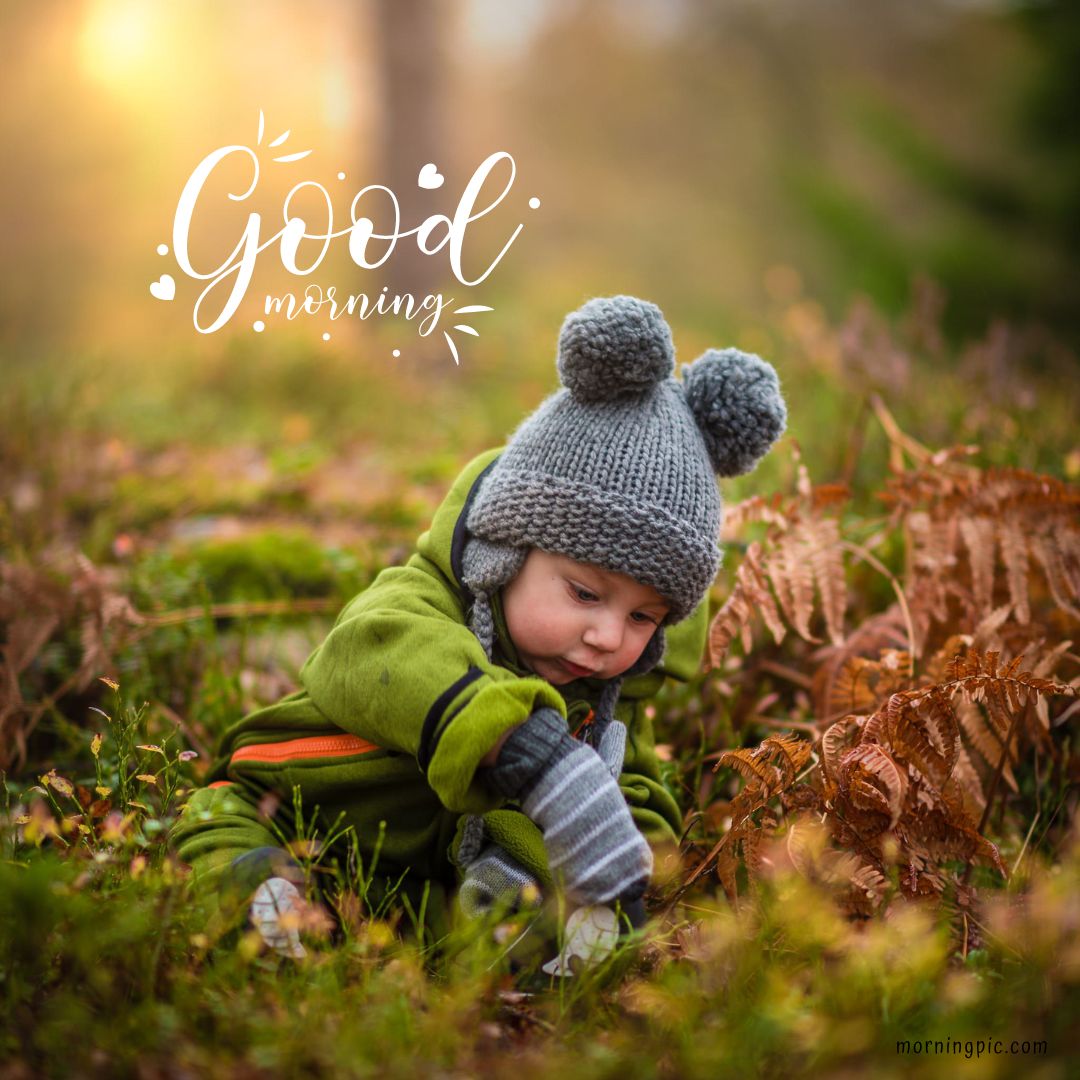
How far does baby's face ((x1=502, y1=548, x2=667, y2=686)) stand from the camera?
235cm

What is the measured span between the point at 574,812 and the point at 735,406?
1.07m

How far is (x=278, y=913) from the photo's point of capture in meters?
1.99

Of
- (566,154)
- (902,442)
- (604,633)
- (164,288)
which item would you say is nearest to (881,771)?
(604,633)

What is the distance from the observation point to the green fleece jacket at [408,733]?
2.12 metres

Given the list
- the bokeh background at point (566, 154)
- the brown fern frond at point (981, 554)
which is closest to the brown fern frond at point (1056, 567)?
the brown fern frond at point (981, 554)

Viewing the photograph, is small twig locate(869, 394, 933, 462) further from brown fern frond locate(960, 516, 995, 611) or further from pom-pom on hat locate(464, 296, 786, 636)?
pom-pom on hat locate(464, 296, 786, 636)

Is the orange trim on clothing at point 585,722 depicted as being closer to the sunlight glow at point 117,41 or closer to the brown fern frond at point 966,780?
the brown fern frond at point 966,780

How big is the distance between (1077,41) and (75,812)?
41.5ft

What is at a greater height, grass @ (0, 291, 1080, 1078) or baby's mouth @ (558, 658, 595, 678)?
baby's mouth @ (558, 658, 595, 678)

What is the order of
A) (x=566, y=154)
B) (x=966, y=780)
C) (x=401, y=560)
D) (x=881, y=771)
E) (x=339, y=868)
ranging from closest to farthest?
(x=881, y=771) < (x=339, y=868) < (x=966, y=780) < (x=401, y=560) < (x=566, y=154)

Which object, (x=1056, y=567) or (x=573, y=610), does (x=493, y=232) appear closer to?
(x=1056, y=567)

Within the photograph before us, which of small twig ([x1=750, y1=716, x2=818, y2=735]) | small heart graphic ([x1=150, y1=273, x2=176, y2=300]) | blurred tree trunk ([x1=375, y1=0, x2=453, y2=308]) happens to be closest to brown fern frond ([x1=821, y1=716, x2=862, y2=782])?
small twig ([x1=750, y1=716, x2=818, y2=735])

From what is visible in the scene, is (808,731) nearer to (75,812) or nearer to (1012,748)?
(1012,748)

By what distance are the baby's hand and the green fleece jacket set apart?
5.6 inches
